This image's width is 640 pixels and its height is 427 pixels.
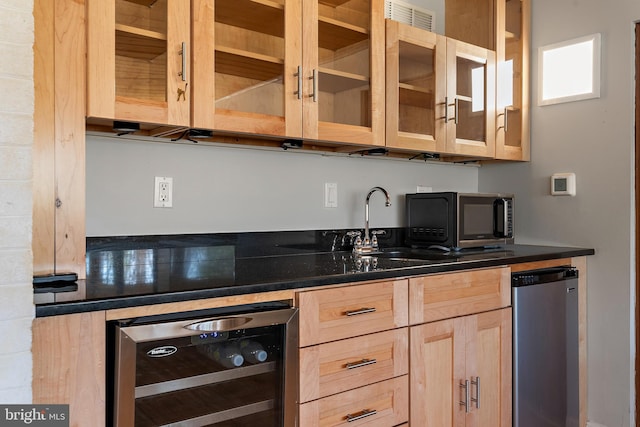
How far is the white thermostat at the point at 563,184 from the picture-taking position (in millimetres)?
2549

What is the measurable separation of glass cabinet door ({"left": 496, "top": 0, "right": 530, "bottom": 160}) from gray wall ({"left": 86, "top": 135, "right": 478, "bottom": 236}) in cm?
51

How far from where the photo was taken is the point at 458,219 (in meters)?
2.38

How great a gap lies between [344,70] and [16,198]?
52.0 inches

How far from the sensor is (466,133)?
2.46m

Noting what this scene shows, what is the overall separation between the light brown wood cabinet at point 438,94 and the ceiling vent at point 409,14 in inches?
13.5

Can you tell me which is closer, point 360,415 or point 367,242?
point 360,415

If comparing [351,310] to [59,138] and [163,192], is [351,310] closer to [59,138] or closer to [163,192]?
[163,192]

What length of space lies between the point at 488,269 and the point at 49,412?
160 cm

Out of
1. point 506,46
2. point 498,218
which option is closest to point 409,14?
point 506,46

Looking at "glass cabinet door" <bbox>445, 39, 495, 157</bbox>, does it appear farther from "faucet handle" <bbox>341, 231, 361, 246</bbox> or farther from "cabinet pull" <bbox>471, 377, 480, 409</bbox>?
"cabinet pull" <bbox>471, 377, 480, 409</bbox>

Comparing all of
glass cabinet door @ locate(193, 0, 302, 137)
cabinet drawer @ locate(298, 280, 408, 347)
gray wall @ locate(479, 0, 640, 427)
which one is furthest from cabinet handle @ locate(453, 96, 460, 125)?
cabinet drawer @ locate(298, 280, 408, 347)

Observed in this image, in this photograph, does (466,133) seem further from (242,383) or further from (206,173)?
(242,383)

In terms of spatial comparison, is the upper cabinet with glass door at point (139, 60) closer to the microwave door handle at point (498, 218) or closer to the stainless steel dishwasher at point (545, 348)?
the stainless steel dishwasher at point (545, 348)

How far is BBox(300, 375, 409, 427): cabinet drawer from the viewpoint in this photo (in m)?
1.51
